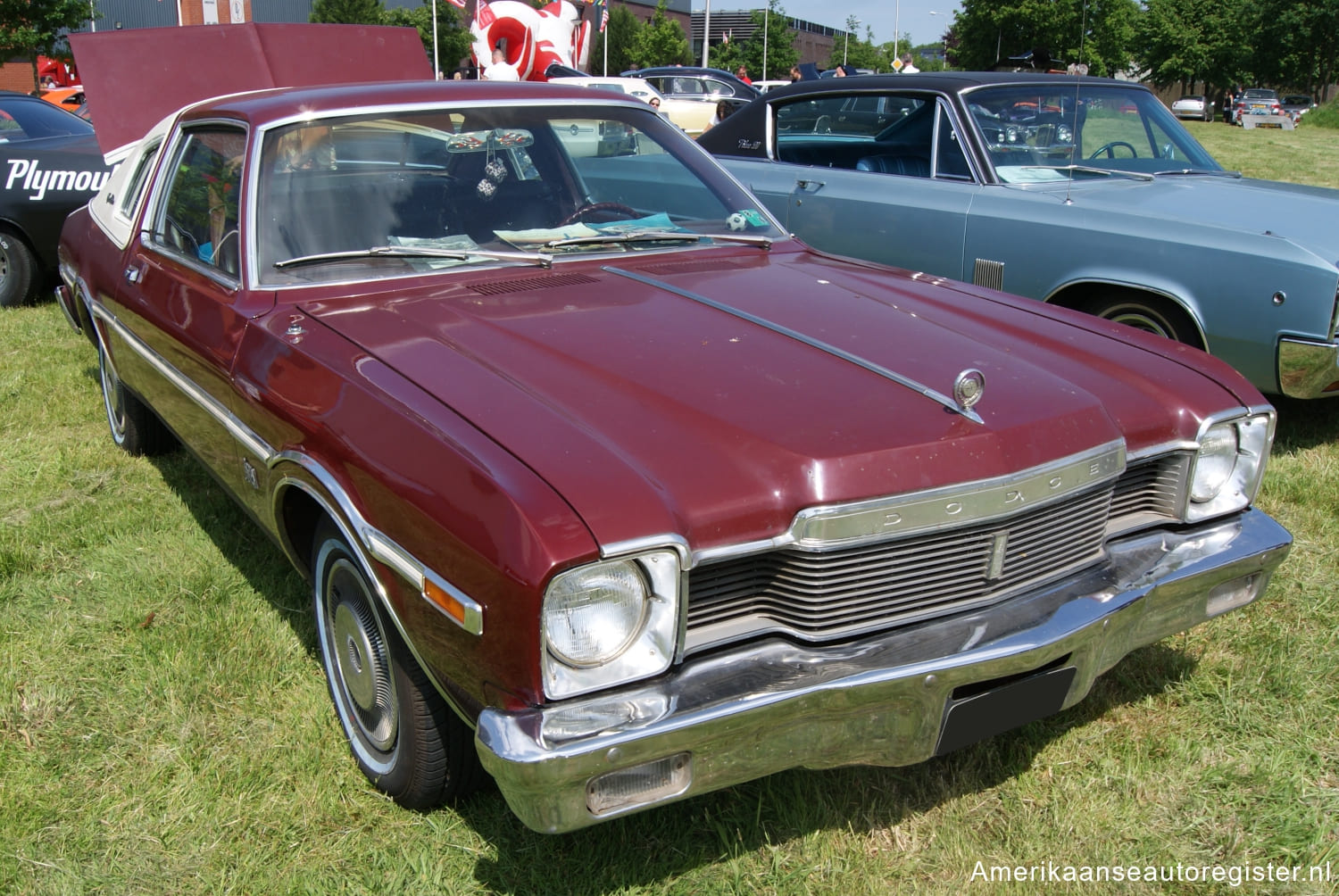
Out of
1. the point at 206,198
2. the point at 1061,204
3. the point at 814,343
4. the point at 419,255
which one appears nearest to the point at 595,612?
the point at 814,343

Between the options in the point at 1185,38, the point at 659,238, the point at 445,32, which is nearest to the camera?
the point at 659,238

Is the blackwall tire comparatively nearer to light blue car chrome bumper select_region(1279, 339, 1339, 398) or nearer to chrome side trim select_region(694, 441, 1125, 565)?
chrome side trim select_region(694, 441, 1125, 565)

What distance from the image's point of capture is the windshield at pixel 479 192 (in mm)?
2859

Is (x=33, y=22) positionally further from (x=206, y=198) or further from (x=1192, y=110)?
(x=1192, y=110)

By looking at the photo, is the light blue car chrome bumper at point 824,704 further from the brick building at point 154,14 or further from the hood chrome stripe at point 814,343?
the brick building at point 154,14

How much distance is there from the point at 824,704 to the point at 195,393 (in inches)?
82.7

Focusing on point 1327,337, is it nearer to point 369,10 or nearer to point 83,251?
point 83,251

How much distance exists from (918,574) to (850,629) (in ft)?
0.55

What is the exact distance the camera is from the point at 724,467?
1.96 m

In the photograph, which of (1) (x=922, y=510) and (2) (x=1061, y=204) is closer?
(1) (x=922, y=510)

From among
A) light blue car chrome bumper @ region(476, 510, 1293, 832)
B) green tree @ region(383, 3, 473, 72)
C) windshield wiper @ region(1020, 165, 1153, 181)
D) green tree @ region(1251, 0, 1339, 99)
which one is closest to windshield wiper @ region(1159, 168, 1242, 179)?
windshield wiper @ region(1020, 165, 1153, 181)

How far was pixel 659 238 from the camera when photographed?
127 inches

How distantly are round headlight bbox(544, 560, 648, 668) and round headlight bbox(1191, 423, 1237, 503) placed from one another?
4.69ft

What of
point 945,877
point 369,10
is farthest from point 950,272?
point 369,10
